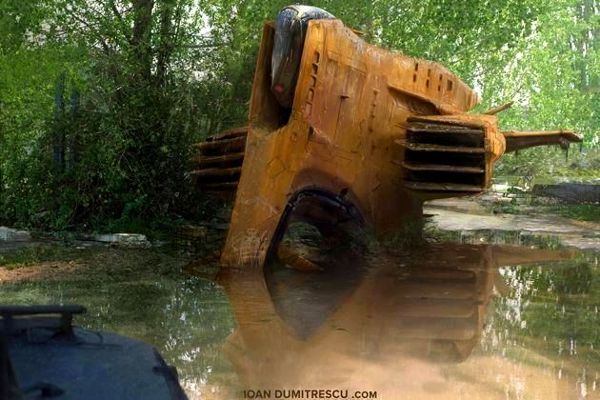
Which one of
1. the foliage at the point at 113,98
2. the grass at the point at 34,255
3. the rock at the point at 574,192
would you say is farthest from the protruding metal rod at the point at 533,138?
the rock at the point at 574,192

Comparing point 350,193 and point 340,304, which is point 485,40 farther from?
point 340,304

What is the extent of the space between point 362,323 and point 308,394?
2072mm

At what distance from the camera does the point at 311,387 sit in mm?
4969

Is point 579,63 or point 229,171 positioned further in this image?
point 579,63

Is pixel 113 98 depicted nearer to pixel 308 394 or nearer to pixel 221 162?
pixel 221 162

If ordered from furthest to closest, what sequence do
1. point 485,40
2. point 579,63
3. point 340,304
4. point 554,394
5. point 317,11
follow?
point 579,63 < point 485,40 < point 317,11 < point 340,304 < point 554,394

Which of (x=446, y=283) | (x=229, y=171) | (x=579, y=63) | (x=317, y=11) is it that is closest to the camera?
(x=446, y=283)

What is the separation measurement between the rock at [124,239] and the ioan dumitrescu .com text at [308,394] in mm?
6404

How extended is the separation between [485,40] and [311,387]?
1760 cm

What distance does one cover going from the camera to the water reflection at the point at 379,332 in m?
5.10

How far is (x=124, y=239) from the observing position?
36.1 feet

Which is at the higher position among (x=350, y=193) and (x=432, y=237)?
(x=350, y=193)

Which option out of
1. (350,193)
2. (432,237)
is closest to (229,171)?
(350,193)

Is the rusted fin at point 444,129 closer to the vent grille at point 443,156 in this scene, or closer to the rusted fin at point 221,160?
the vent grille at point 443,156
